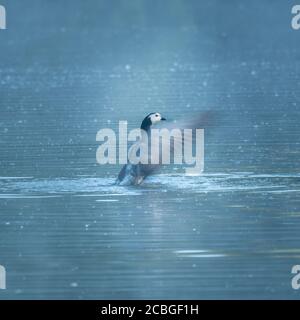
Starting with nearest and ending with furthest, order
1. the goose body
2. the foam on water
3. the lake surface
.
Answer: the lake surface → the foam on water → the goose body

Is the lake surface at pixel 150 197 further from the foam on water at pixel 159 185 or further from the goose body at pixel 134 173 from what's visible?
the goose body at pixel 134 173

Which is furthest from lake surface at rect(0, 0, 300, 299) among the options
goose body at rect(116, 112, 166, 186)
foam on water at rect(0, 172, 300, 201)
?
goose body at rect(116, 112, 166, 186)

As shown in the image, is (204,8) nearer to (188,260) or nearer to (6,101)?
(6,101)

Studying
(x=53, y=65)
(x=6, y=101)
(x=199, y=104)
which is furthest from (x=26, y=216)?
(x=53, y=65)

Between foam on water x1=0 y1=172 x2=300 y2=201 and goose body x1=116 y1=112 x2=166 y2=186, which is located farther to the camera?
goose body x1=116 y1=112 x2=166 y2=186

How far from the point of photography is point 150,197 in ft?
46.2

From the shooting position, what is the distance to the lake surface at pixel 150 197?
1093cm

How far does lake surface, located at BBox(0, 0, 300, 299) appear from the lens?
1093 centimetres

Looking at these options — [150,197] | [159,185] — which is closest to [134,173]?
[159,185]

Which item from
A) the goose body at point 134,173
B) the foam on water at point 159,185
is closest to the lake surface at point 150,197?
the foam on water at point 159,185

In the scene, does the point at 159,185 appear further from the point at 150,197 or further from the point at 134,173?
the point at 150,197

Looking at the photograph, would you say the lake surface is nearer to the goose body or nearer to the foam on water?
the foam on water

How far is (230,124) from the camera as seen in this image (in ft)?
70.5

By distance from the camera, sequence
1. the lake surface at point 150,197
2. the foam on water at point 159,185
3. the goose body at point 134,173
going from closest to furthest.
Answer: the lake surface at point 150,197 < the foam on water at point 159,185 < the goose body at point 134,173
